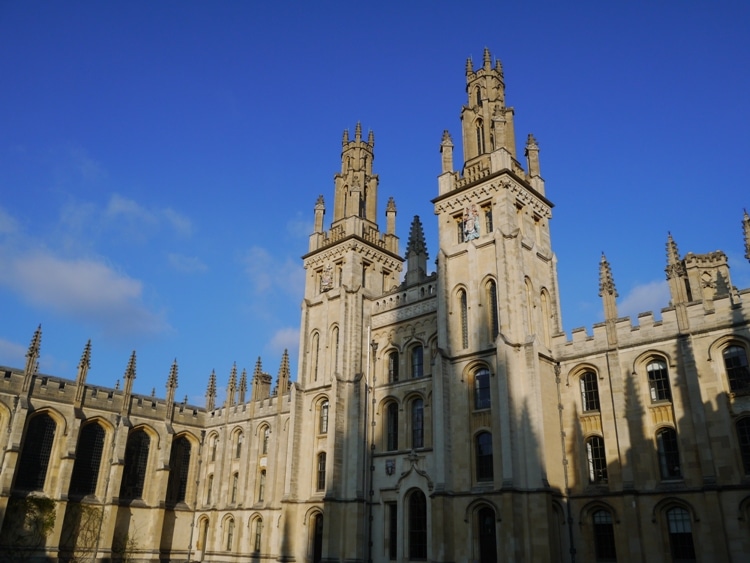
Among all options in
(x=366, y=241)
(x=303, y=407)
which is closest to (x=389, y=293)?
(x=366, y=241)

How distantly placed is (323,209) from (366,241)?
5.81 m

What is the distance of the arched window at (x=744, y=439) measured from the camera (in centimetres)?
2645

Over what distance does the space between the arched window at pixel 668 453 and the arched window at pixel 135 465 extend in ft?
123

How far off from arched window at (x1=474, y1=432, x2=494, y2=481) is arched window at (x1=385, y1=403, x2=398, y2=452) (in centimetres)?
666

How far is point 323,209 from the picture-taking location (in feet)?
156

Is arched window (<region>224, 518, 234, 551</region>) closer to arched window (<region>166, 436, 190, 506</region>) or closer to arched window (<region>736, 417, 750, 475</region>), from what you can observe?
arched window (<region>166, 436, 190, 506</region>)

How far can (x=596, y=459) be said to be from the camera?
30969mm

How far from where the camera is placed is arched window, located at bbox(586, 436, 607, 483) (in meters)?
30.5

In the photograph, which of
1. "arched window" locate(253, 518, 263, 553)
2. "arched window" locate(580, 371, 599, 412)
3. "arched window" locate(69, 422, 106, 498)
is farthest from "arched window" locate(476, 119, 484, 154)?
"arched window" locate(69, 422, 106, 498)

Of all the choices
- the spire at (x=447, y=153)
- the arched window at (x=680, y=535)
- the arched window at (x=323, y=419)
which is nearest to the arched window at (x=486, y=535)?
the arched window at (x=680, y=535)

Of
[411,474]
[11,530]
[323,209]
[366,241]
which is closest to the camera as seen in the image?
[411,474]

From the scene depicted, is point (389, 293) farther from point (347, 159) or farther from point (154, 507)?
point (154, 507)

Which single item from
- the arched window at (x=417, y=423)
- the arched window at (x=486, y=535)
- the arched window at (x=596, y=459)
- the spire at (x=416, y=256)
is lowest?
the arched window at (x=486, y=535)

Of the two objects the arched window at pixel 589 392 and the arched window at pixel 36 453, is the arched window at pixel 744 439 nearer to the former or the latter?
the arched window at pixel 589 392
